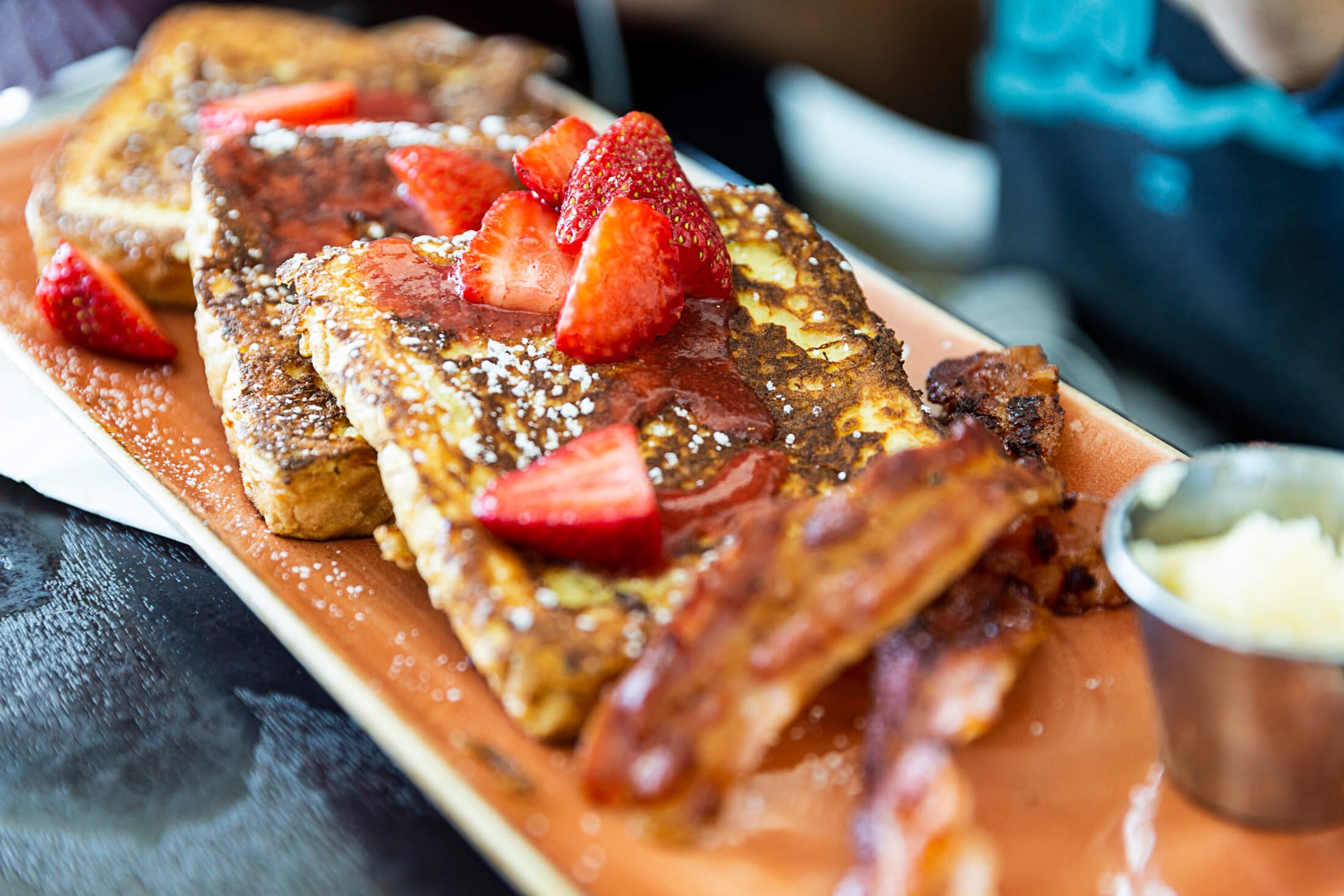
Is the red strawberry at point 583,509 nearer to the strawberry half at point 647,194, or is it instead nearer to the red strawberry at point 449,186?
the strawberry half at point 647,194

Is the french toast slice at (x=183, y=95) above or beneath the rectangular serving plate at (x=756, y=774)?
above

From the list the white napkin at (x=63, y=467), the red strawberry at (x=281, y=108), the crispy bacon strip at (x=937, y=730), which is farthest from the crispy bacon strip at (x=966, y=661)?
the red strawberry at (x=281, y=108)

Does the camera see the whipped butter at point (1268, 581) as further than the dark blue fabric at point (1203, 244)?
No

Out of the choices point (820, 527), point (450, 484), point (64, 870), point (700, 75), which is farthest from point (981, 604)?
point (700, 75)

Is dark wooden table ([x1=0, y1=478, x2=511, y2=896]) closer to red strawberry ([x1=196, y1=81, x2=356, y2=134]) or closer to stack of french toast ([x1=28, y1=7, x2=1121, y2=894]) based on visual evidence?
stack of french toast ([x1=28, y1=7, x2=1121, y2=894])

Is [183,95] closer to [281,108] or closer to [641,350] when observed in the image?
[281,108]

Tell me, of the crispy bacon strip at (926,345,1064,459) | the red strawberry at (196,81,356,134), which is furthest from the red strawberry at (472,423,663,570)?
the red strawberry at (196,81,356,134)
